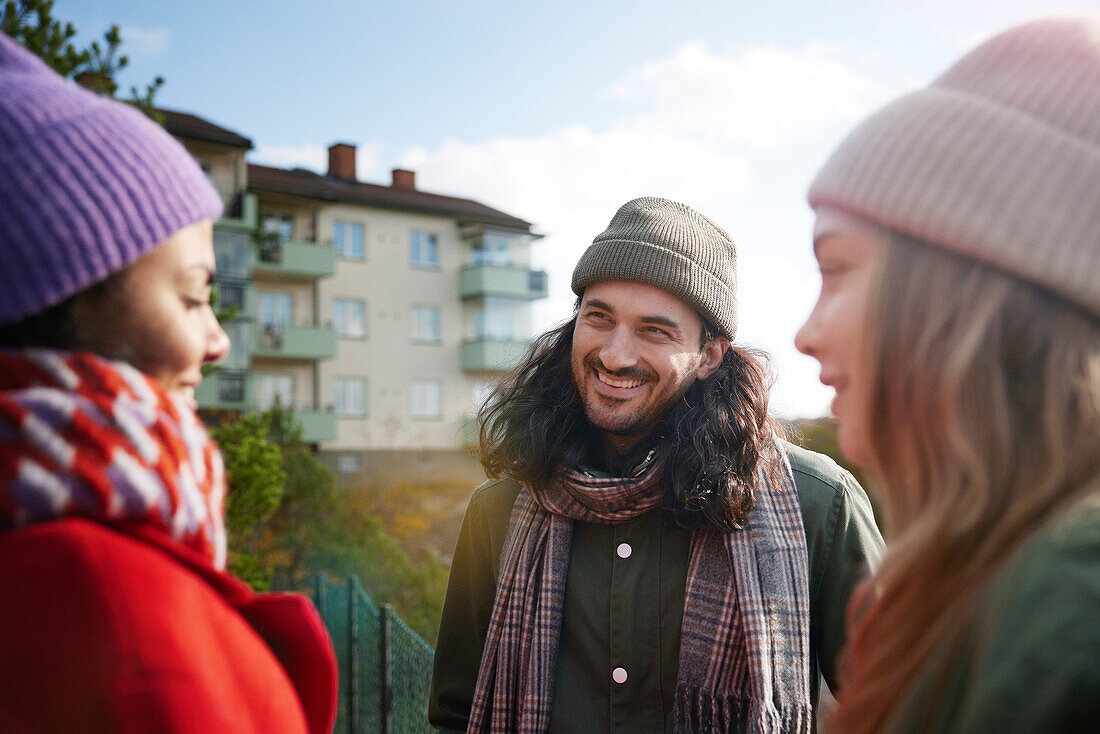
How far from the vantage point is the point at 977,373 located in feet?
3.93

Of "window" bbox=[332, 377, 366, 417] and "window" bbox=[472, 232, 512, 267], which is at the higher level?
"window" bbox=[472, 232, 512, 267]

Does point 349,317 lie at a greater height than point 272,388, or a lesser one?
greater

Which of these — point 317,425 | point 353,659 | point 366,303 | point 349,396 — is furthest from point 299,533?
point 366,303

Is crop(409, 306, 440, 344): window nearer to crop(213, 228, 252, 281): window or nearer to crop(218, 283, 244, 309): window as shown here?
crop(218, 283, 244, 309): window

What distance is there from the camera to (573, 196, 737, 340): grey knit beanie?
3.06m

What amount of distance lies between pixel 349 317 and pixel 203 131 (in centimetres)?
895

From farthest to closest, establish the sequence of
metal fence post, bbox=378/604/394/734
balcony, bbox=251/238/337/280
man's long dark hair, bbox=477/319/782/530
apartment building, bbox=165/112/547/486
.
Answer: balcony, bbox=251/238/337/280 → apartment building, bbox=165/112/547/486 → metal fence post, bbox=378/604/394/734 → man's long dark hair, bbox=477/319/782/530

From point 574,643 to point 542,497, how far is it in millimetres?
515

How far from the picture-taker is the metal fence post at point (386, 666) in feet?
17.5

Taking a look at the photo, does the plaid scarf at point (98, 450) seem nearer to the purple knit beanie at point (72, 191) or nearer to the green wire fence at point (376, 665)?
the purple knit beanie at point (72, 191)

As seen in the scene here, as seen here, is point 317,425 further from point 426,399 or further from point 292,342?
point 426,399

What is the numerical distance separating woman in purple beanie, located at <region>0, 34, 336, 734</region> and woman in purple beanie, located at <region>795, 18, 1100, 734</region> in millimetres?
898

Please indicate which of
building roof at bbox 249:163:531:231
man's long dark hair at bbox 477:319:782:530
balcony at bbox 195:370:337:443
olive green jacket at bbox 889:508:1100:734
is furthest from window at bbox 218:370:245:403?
olive green jacket at bbox 889:508:1100:734

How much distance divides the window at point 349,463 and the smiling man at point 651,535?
2907cm
